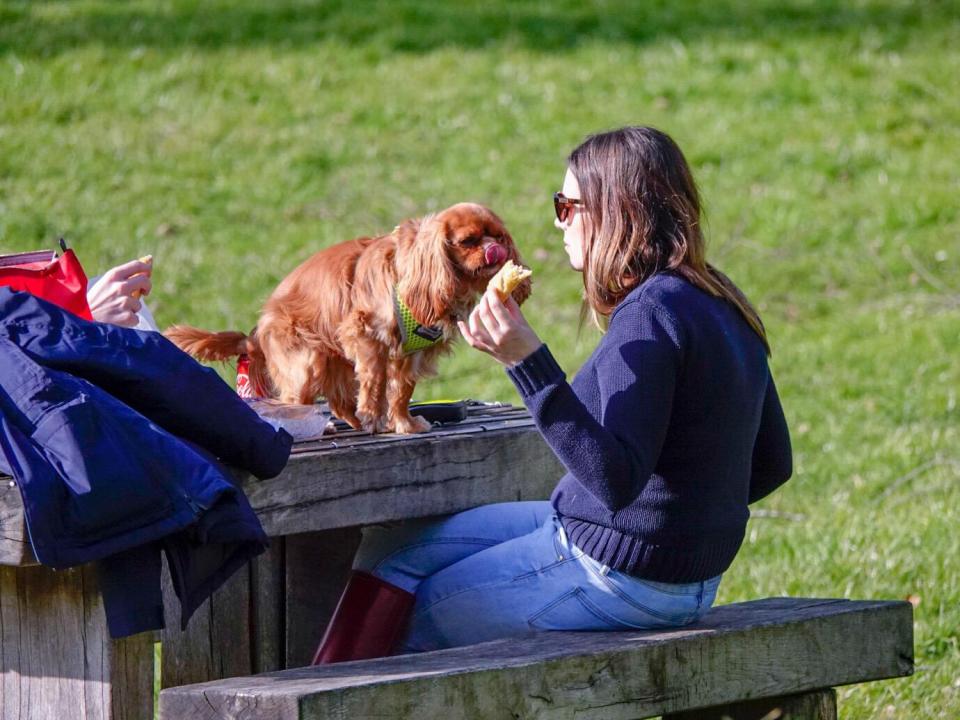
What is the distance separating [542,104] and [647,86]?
950 mm

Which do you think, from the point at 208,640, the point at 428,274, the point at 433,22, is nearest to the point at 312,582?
the point at 208,640

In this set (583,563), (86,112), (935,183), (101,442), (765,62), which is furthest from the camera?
(765,62)

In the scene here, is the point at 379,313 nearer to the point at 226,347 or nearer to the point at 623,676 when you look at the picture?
the point at 226,347

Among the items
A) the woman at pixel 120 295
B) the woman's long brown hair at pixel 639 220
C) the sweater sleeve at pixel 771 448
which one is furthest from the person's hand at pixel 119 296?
the sweater sleeve at pixel 771 448

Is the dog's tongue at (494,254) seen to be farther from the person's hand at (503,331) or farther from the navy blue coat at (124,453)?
the navy blue coat at (124,453)

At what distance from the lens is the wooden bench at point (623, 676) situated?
9.04ft

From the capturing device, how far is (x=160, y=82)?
1195 centimetres

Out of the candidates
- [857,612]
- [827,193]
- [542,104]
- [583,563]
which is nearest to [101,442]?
[583,563]

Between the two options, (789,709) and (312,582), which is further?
(312,582)

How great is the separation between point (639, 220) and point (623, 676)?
110 cm

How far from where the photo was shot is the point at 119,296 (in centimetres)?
345

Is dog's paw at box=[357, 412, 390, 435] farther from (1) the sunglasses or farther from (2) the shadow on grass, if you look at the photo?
(2) the shadow on grass

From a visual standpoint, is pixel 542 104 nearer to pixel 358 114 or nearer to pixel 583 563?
pixel 358 114

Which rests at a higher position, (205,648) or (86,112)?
(86,112)
